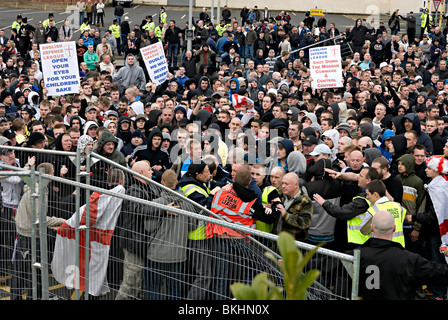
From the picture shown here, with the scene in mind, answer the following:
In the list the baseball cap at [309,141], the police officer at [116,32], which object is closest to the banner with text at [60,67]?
the baseball cap at [309,141]

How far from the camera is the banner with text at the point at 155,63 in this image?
15.8 meters

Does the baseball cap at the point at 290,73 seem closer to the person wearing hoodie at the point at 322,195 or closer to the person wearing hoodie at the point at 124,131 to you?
the person wearing hoodie at the point at 124,131

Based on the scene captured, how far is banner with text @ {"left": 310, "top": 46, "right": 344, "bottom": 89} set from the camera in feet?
52.1

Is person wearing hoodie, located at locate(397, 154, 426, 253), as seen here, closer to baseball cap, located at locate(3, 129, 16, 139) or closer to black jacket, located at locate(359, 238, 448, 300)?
black jacket, located at locate(359, 238, 448, 300)

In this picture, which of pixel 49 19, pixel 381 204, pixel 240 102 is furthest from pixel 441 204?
pixel 49 19

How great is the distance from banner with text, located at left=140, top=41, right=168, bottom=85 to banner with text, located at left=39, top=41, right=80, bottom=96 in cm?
226

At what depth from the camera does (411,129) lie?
37.4 ft

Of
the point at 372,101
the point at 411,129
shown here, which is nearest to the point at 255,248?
the point at 411,129

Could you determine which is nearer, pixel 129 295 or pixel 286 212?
pixel 129 295

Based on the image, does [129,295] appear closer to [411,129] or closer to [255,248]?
[255,248]

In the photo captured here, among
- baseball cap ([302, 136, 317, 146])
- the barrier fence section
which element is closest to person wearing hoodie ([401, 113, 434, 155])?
baseball cap ([302, 136, 317, 146])

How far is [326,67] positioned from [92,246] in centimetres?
1109
